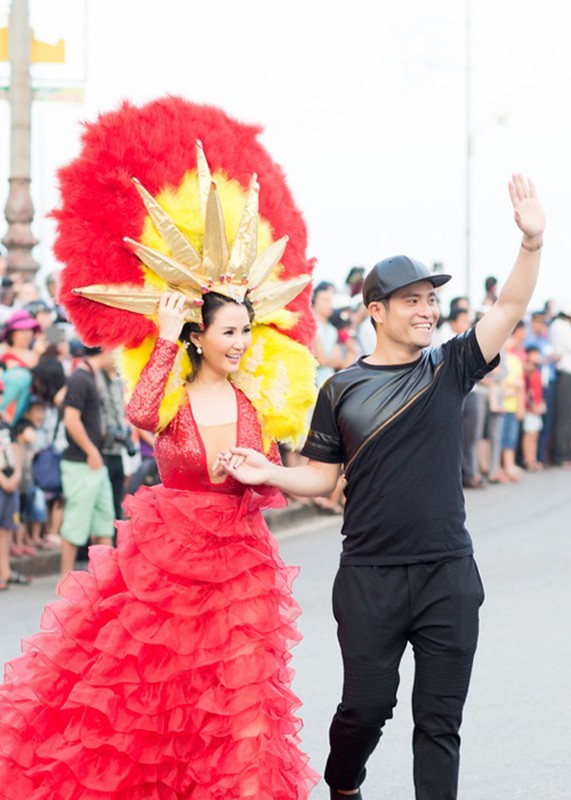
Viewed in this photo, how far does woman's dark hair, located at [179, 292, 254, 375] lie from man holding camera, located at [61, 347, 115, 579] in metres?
4.79

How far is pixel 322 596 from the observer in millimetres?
9680

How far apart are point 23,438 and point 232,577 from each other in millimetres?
5736

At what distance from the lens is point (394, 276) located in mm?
4738

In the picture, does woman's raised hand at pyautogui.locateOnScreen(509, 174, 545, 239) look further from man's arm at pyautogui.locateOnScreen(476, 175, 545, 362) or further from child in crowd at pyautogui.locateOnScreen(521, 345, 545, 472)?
child in crowd at pyautogui.locateOnScreen(521, 345, 545, 472)

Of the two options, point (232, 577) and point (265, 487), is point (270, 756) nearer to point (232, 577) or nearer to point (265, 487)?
point (232, 577)

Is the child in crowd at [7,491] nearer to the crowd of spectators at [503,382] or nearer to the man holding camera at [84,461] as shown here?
the man holding camera at [84,461]

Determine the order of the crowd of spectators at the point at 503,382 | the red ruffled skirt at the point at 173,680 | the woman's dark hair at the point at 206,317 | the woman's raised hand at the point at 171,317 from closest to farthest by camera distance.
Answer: the red ruffled skirt at the point at 173,680, the woman's raised hand at the point at 171,317, the woman's dark hair at the point at 206,317, the crowd of spectators at the point at 503,382

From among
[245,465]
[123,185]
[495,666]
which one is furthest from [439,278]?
[495,666]

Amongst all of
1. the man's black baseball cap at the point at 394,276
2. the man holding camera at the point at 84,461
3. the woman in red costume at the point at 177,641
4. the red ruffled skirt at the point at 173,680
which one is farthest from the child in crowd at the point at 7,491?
the man's black baseball cap at the point at 394,276

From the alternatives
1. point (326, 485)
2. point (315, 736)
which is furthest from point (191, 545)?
point (315, 736)

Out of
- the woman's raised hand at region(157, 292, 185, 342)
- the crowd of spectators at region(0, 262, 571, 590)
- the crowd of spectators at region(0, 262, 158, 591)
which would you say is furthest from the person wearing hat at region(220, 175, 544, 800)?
the crowd of spectators at region(0, 262, 158, 591)

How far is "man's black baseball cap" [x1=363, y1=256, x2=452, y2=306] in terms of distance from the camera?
15.5 ft

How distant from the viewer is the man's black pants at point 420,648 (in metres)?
4.59

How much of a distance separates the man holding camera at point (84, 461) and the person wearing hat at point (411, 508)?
5.18 meters
